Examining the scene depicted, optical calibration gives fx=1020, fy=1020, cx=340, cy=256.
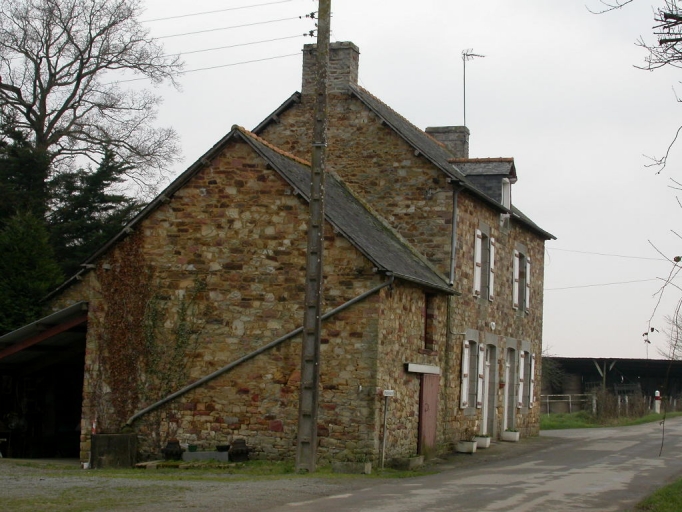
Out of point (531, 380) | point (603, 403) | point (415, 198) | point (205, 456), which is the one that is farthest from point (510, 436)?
point (205, 456)

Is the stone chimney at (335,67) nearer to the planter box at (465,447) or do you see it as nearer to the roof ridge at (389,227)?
the roof ridge at (389,227)

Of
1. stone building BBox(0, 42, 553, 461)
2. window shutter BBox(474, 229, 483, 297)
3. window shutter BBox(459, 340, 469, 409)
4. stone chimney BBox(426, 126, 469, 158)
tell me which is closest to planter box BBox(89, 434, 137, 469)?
stone building BBox(0, 42, 553, 461)

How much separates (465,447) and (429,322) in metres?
3.20

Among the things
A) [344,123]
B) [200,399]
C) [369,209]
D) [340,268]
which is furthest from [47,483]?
[344,123]

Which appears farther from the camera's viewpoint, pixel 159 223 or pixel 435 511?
pixel 159 223

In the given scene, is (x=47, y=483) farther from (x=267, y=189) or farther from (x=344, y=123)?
(x=344, y=123)

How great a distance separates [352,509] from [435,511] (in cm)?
96

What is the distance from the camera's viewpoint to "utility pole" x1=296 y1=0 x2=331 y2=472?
1612 cm

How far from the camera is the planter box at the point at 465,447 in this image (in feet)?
73.5

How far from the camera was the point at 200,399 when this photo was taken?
1861cm

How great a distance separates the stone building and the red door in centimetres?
6

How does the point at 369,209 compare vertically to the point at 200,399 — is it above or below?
above

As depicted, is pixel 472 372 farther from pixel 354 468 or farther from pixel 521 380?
pixel 354 468

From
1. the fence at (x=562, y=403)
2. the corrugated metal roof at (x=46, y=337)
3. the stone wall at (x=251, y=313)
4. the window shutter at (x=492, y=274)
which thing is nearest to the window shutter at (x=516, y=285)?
the window shutter at (x=492, y=274)
